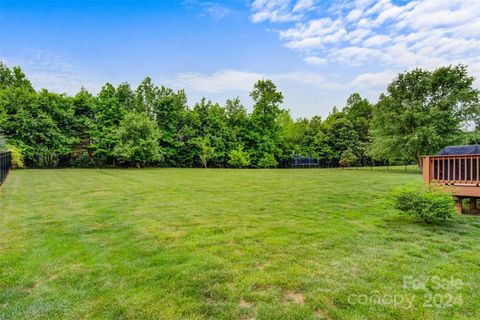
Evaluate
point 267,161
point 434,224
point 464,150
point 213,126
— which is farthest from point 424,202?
point 267,161

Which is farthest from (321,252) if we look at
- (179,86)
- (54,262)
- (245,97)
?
(245,97)

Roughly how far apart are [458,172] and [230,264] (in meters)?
5.69

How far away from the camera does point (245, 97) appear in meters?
37.0

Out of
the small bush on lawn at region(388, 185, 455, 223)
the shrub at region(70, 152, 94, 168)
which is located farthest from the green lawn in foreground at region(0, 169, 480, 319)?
the shrub at region(70, 152, 94, 168)

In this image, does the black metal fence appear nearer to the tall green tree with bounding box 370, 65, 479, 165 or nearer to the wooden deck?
the wooden deck

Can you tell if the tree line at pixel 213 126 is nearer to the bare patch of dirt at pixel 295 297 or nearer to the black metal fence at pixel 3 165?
the black metal fence at pixel 3 165

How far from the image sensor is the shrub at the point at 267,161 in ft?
110

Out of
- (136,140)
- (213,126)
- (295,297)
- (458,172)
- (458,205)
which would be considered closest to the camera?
(295,297)

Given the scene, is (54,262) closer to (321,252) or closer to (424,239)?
(321,252)

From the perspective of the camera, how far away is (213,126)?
3219cm

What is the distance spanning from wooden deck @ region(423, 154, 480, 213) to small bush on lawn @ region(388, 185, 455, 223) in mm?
581

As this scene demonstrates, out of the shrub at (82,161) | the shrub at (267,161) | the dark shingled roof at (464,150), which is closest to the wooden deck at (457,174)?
the dark shingled roof at (464,150)

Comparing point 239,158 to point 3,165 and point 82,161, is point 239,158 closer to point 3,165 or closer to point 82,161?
point 82,161

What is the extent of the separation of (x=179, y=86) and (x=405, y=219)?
31063 mm
